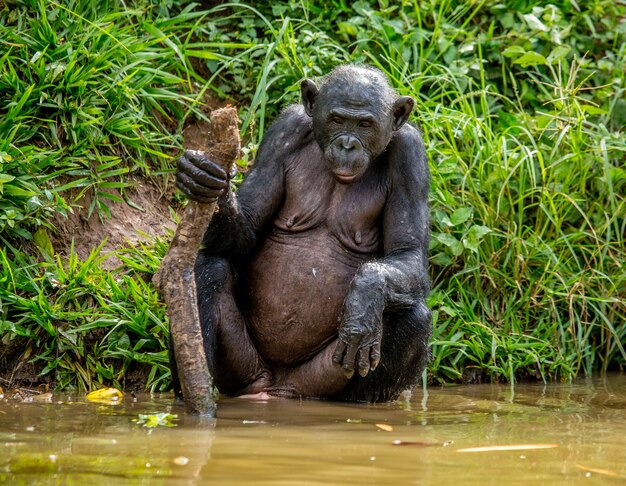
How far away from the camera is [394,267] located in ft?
17.7

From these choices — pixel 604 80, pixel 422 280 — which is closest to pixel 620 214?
pixel 604 80

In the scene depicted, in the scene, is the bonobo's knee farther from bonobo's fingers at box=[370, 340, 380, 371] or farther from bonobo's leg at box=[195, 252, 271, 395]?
bonobo's fingers at box=[370, 340, 380, 371]

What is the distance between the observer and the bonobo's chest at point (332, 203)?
5.77 m

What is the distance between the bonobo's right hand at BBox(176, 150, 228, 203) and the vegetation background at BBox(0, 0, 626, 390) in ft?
5.19

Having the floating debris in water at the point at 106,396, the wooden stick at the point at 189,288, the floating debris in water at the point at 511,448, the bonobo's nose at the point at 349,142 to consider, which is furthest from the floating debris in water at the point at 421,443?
the floating debris in water at the point at 106,396

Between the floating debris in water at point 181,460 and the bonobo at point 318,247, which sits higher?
the bonobo at point 318,247

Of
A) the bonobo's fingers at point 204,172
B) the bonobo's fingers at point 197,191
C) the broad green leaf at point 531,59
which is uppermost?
the broad green leaf at point 531,59

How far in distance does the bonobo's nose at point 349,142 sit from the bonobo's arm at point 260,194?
54 cm

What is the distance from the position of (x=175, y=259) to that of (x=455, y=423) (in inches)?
56.6

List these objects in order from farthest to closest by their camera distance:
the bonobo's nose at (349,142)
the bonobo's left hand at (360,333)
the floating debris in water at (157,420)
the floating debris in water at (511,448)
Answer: the bonobo's nose at (349,142), the bonobo's left hand at (360,333), the floating debris in water at (157,420), the floating debris in water at (511,448)

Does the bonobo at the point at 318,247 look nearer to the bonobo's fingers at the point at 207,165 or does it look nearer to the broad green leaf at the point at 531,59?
the bonobo's fingers at the point at 207,165

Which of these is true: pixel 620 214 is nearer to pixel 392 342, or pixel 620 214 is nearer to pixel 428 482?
pixel 392 342

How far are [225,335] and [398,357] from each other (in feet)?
2.95

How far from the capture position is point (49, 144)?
7027mm
